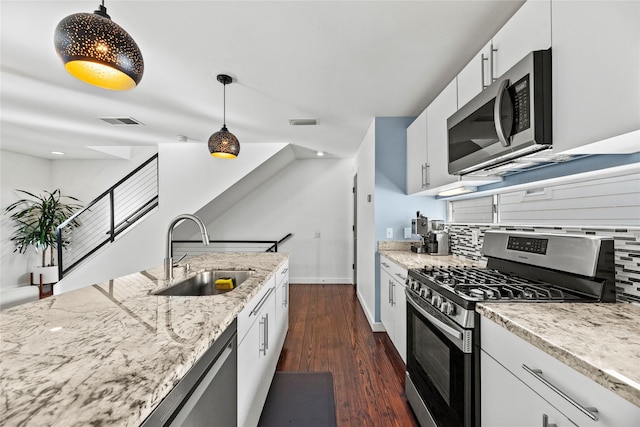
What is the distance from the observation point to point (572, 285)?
1244 mm

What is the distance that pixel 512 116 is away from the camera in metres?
1.26

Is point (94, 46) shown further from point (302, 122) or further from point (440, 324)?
point (302, 122)

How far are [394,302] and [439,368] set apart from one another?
1.04 metres

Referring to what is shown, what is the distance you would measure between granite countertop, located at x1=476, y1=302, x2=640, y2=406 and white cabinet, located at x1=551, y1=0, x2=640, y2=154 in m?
0.62

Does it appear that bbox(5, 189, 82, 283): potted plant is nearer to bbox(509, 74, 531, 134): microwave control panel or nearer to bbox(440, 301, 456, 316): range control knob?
bbox(440, 301, 456, 316): range control knob

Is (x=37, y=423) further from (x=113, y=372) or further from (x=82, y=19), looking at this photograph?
(x=82, y=19)

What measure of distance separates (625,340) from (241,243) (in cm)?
507

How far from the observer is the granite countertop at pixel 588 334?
0.64 metres

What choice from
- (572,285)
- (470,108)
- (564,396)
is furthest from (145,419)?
(470,108)

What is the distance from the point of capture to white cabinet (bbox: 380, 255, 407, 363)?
2152 mm

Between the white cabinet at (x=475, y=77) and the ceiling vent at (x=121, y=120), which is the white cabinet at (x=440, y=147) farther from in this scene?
the ceiling vent at (x=121, y=120)

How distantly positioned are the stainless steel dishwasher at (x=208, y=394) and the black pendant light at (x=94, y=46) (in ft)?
3.68

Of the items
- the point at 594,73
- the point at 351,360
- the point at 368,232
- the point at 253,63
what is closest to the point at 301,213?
the point at 368,232

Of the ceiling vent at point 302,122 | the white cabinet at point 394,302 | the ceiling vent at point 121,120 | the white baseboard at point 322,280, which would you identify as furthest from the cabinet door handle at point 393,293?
the ceiling vent at point 121,120
